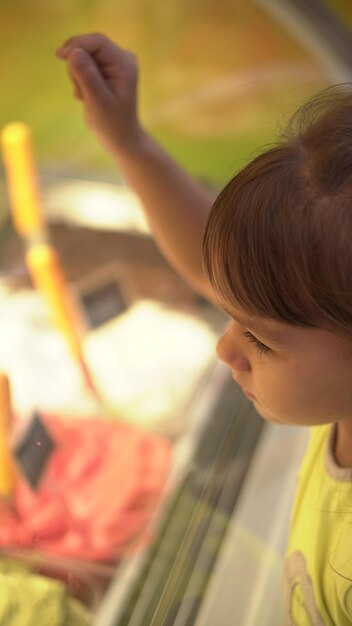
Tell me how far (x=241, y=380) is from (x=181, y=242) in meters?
0.26

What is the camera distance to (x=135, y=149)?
836 mm

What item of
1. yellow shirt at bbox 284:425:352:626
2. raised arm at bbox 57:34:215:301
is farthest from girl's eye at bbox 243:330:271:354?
raised arm at bbox 57:34:215:301

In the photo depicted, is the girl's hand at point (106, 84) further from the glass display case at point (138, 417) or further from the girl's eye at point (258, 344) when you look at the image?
the girl's eye at point (258, 344)

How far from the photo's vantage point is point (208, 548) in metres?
0.91

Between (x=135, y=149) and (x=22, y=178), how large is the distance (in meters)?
0.37

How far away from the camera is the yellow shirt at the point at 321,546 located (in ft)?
2.13

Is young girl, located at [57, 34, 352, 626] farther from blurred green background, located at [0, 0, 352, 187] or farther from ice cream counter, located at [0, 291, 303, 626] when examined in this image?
blurred green background, located at [0, 0, 352, 187]

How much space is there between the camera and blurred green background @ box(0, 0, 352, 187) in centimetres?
135

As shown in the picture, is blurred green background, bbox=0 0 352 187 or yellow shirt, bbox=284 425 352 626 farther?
blurred green background, bbox=0 0 352 187

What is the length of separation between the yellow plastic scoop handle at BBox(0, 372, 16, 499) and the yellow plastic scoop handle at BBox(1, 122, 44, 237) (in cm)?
38

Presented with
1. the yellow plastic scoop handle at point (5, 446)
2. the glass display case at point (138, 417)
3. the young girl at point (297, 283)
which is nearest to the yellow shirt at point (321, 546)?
the young girl at point (297, 283)

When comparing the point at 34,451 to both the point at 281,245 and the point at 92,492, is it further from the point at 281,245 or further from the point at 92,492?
the point at 281,245

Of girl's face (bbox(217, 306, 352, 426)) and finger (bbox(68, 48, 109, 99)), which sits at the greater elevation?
finger (bbox(68, 48, 109, 99))

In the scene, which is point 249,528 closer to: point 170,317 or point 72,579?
point 72,579
